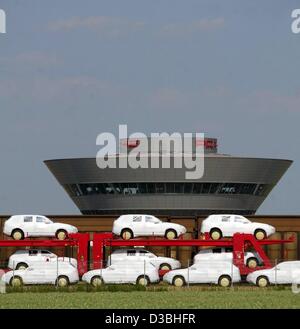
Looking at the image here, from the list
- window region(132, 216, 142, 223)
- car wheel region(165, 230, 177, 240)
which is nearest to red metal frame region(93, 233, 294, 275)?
car wheel region(165, 230, 177, 240)

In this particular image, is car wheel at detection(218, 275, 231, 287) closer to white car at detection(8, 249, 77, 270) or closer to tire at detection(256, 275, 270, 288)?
tire at detection(256, 275, 270, 288)

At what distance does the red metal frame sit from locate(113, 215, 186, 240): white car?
374 millimetres

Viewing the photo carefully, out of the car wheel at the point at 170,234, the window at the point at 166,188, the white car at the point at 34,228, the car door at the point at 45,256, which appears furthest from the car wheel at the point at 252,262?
the window at the point at 166,188

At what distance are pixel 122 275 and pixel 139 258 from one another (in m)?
4.05

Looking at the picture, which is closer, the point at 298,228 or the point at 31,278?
the point at 31,278

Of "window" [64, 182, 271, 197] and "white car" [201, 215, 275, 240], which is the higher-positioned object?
"window" [64, 182, 271, 197]

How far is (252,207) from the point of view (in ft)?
383

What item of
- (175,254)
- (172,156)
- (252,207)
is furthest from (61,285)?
(252,207)

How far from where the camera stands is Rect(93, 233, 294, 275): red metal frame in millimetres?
51550

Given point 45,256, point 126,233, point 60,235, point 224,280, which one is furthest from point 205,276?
point 45,256

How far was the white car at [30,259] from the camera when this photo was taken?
52134mm

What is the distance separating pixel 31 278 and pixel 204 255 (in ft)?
29.6

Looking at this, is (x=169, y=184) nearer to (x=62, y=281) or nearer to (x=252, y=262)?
(x=252, y=262)
